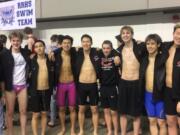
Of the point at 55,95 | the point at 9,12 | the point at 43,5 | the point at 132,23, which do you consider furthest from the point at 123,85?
the point at 9,12

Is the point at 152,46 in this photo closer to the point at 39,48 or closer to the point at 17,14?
the point at 39,48

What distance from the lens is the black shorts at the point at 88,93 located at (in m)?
6.49

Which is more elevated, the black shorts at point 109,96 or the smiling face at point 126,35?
the smiling face at point 126,35

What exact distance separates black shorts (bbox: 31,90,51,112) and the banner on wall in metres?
2.63

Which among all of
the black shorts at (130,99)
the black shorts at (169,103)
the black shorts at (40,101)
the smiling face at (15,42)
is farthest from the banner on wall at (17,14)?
the black shorts at (169,103)

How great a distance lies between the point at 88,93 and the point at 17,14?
3.76 m

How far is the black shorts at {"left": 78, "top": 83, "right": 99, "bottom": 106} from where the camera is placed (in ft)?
21.3

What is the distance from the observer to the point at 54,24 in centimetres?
989

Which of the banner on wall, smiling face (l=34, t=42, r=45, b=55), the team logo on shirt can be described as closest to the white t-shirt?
smiling face (l=34, t=42, r=45, b=55)

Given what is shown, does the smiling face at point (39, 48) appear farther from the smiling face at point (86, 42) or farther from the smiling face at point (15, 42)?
the smiling face at point (86, 42)

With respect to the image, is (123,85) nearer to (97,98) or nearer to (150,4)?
(97,98)

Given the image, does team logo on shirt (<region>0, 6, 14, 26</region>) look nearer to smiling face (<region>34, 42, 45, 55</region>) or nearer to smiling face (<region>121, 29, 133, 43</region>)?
smiling face (<region>34, 42, 45, 55</region>)

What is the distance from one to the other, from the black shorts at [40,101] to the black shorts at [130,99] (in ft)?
4.27

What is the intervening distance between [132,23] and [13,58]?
10.3 feet
